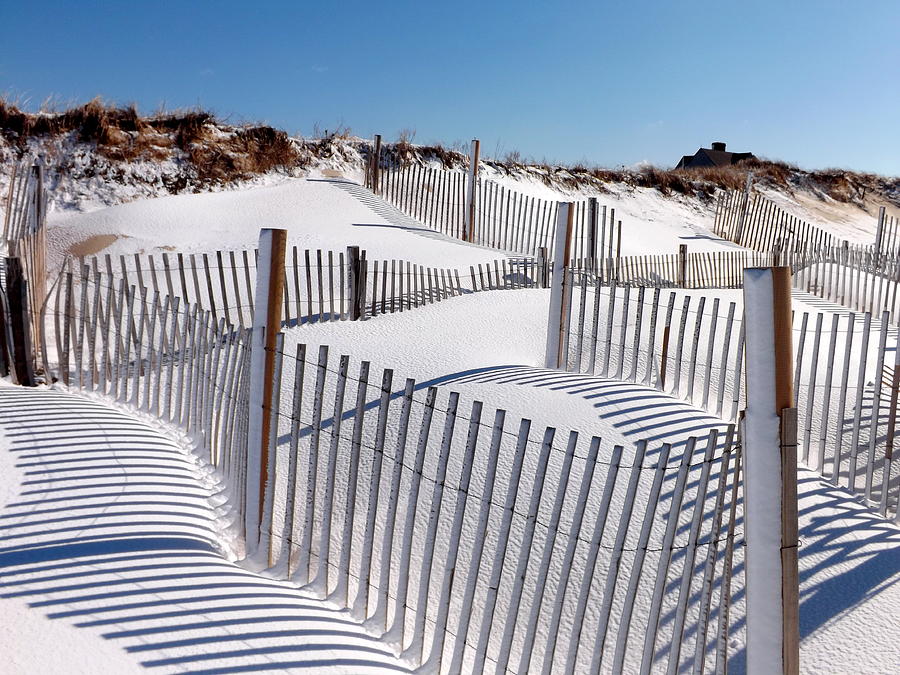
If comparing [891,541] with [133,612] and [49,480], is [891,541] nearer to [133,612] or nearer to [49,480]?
[133,612]

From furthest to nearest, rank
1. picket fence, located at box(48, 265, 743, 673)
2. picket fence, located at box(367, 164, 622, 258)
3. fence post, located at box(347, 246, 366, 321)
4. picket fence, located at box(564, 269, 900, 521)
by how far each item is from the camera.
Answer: picket fence, located at box(367, 164, 622, 258), fence post, located at box(347, 246, 366, 321), picket fence, located at box(564, 269, 900, 521), picket fence, located at box(48, 265, 743, 673)

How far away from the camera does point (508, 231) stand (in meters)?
17.5

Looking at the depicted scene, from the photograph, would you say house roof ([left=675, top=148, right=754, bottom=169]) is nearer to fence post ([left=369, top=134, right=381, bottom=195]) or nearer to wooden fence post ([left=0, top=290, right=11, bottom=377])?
fence post ([left=369, top=134, right=381, bottom=195])

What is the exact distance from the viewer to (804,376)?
23.9ft

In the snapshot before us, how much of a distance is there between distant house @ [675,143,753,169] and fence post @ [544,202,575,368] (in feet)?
109

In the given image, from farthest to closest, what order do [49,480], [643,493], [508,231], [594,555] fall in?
[508,231] < [643,493] < [49,480] < [594,555]

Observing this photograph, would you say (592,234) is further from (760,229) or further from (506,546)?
(760,229)

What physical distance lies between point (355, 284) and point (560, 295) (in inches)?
122

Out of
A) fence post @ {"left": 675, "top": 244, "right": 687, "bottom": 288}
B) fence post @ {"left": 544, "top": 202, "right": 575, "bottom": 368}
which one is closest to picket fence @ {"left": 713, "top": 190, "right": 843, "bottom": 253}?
fence post @ {"left": 675, "top": 244, "right": 687, "bottom": 288}

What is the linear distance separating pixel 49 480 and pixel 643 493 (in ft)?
12.0

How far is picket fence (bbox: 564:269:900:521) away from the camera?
549cm

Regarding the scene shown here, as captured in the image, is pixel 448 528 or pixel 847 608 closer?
pixel 847 608

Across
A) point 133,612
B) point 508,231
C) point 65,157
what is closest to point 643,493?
point 133,612

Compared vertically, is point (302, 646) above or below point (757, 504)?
below
